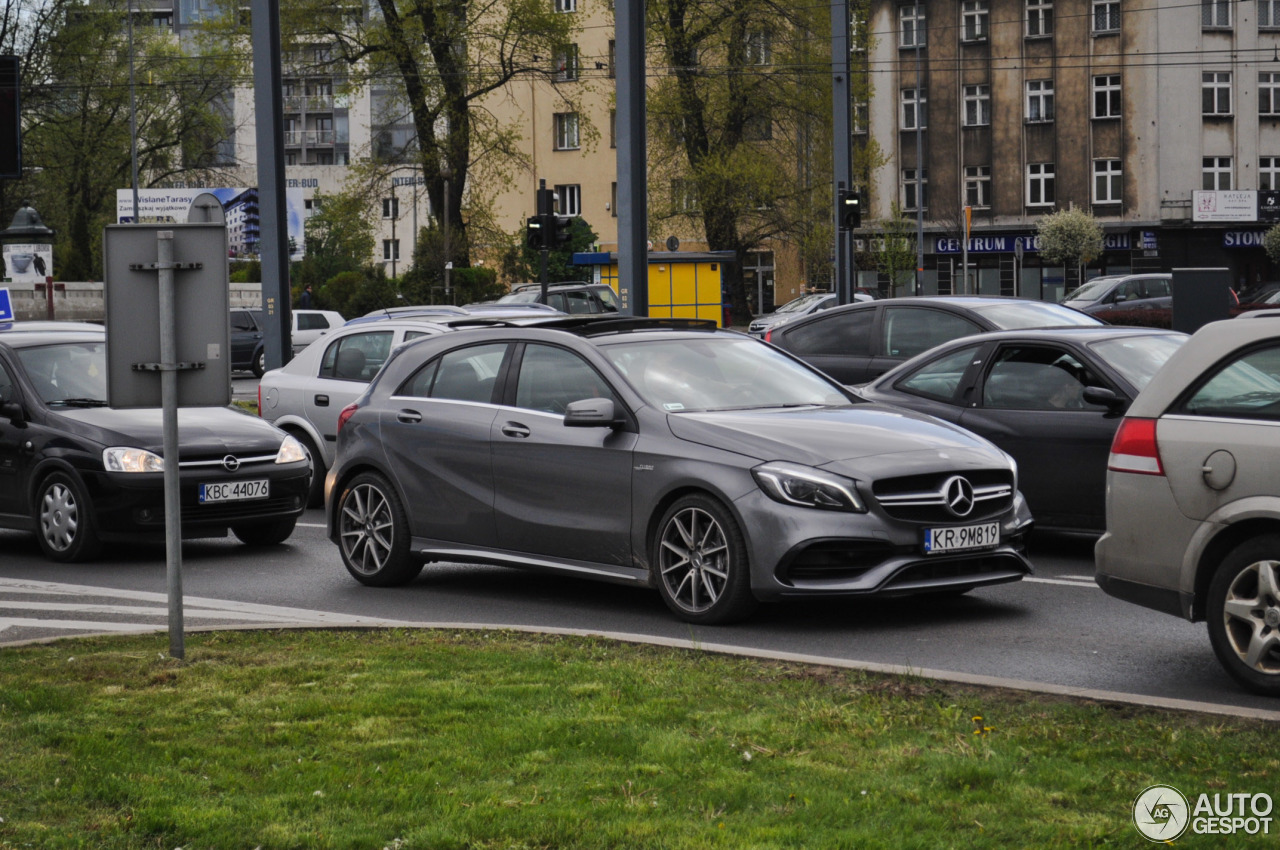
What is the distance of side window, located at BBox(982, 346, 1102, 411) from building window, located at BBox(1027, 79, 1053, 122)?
60.0 metres

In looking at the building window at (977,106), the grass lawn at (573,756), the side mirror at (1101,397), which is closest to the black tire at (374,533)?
the grass lawn at (573,756)

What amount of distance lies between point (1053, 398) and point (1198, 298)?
5.27m

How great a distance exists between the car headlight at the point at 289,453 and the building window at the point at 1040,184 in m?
59.4

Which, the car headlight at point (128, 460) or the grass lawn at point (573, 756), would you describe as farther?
the car headlight at point (128, 460)

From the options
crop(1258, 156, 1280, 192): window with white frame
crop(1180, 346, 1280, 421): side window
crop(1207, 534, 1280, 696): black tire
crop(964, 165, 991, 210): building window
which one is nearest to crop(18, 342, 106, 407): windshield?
crop(1180, 346, 1280, 421): side window

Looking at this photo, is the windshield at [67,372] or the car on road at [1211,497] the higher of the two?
the windshield at [67,372]

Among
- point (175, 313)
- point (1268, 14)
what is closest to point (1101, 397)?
point (175, 313)

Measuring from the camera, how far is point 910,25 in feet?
235

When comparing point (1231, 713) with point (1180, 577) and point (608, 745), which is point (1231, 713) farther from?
point (608, 745)

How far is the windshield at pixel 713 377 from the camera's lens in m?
9.67

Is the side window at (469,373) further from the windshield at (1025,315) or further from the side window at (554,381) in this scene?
the windshield at (1025,315)

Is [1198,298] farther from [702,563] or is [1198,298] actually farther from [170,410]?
[170,410]

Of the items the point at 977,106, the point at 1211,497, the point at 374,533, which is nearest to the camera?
the point at 1211,497

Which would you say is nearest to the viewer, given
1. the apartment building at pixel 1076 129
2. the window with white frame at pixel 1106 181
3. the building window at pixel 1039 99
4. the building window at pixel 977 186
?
the apartment building at pixel 1076 129
